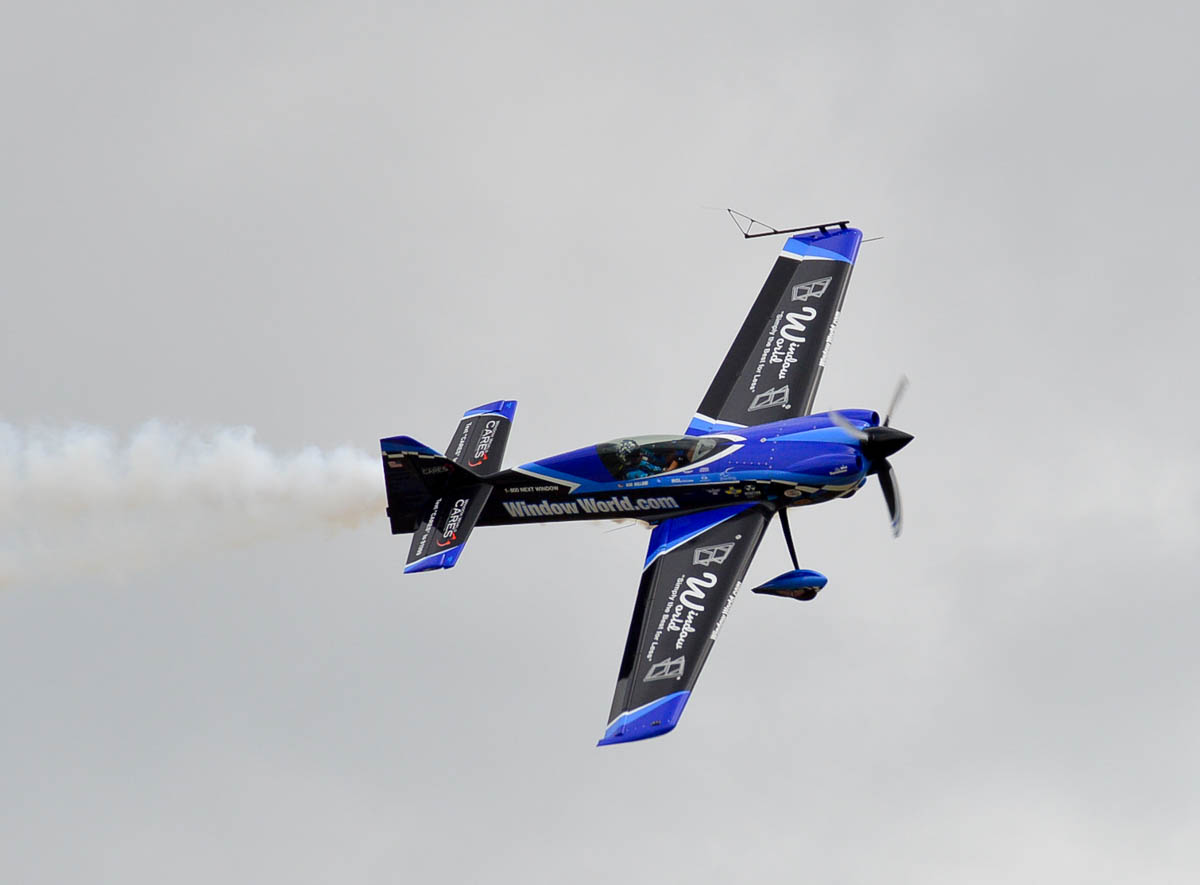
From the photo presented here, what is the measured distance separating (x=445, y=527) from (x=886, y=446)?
9.25 m

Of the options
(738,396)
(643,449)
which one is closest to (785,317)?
(738,396)

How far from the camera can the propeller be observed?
150ft

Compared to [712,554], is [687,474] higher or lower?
higher

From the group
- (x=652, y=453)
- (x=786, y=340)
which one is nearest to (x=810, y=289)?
(x=786, y=340)

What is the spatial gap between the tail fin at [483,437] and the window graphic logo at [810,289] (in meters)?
7.26

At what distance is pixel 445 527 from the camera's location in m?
46.6

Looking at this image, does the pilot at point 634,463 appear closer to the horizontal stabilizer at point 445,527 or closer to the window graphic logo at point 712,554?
the window graphic logo at point 712,554

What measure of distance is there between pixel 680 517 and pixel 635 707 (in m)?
5.83

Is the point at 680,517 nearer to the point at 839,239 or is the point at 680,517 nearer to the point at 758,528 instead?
the point at 758,528

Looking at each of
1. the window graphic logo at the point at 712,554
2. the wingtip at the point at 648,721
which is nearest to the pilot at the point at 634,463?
the window graphic logo at the point at 712,554

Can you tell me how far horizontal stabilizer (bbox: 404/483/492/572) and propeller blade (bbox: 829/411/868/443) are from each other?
739 cm

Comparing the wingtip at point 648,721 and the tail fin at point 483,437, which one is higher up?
the tail fin at point 483,437

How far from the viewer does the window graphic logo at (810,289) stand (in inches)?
2025

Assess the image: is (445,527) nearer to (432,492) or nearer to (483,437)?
(432,492)
